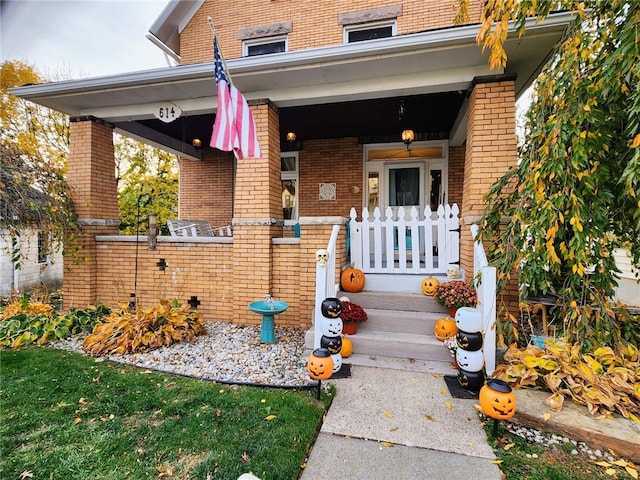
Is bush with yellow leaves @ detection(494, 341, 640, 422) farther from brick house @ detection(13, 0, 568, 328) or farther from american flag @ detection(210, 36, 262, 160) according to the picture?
american flag @ detection(210, 36, 262, 160)

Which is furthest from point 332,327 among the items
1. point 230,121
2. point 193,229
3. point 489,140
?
point 193,229

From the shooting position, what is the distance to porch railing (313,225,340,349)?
3.45m

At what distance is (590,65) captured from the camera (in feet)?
8.25

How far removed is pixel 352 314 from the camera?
11.9ft

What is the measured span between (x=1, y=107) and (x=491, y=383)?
15.4 metres

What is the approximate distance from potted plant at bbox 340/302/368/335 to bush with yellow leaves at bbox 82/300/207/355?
2248 millimetres

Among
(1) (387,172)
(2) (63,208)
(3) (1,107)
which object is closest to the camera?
(2) (63,208)

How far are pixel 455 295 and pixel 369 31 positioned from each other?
19.5 feet

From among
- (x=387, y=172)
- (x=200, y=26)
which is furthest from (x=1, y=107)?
(x=387, y=172)

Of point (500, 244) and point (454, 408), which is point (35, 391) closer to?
point (454, 408)

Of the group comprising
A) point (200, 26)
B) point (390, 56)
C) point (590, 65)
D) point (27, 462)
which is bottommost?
point (27, 462)

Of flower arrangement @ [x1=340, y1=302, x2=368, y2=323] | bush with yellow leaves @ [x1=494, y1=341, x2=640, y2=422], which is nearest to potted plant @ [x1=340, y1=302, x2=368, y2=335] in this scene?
flower arrangement @ [x1=340, y1=302, x2=368, y2=323]

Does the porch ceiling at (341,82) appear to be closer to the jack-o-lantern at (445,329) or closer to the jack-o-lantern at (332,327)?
the jack-o-lantern at (445,329)

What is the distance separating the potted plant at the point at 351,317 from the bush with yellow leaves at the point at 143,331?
2248 millimetres
